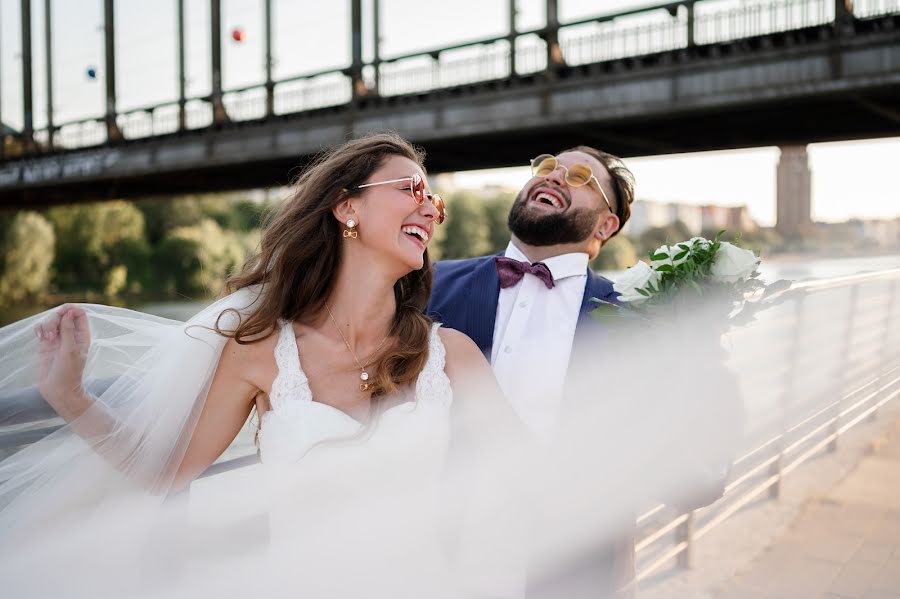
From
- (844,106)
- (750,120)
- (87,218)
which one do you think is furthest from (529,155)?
(87,218)

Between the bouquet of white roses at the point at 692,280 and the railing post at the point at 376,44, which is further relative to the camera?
the railing post at the point at 376,44

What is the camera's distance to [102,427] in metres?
2.37

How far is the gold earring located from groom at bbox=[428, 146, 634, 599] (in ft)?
1.96

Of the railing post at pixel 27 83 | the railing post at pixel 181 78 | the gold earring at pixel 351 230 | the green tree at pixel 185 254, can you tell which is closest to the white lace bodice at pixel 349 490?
the gold earring at pixel 351 230

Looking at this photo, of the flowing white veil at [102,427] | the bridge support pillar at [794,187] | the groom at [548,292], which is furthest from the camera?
the bridge support pillar at [794,187]

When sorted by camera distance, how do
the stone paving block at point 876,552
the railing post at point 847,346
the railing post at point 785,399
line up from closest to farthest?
the stone paving block at point 876,552 → the railing post at point 785,399 → the railing post at point 847,346

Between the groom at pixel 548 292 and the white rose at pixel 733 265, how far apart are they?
55 cm

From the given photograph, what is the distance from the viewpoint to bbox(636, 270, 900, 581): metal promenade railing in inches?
159

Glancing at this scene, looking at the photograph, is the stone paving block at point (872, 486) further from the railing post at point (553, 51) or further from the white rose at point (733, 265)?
the railing post at point (553, 51)

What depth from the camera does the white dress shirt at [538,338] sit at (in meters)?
3.08

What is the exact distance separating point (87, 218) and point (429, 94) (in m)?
35.2

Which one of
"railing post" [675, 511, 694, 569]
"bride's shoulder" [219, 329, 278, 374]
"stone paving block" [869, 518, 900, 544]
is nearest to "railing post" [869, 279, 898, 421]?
"stone paving block" [869, 518, 900, 544]

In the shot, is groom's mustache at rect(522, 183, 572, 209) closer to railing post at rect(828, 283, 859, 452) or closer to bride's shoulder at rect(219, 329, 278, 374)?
bride's shoulder at rect(219, 329, 278, 374)

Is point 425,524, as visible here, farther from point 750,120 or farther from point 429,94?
point 429,94
